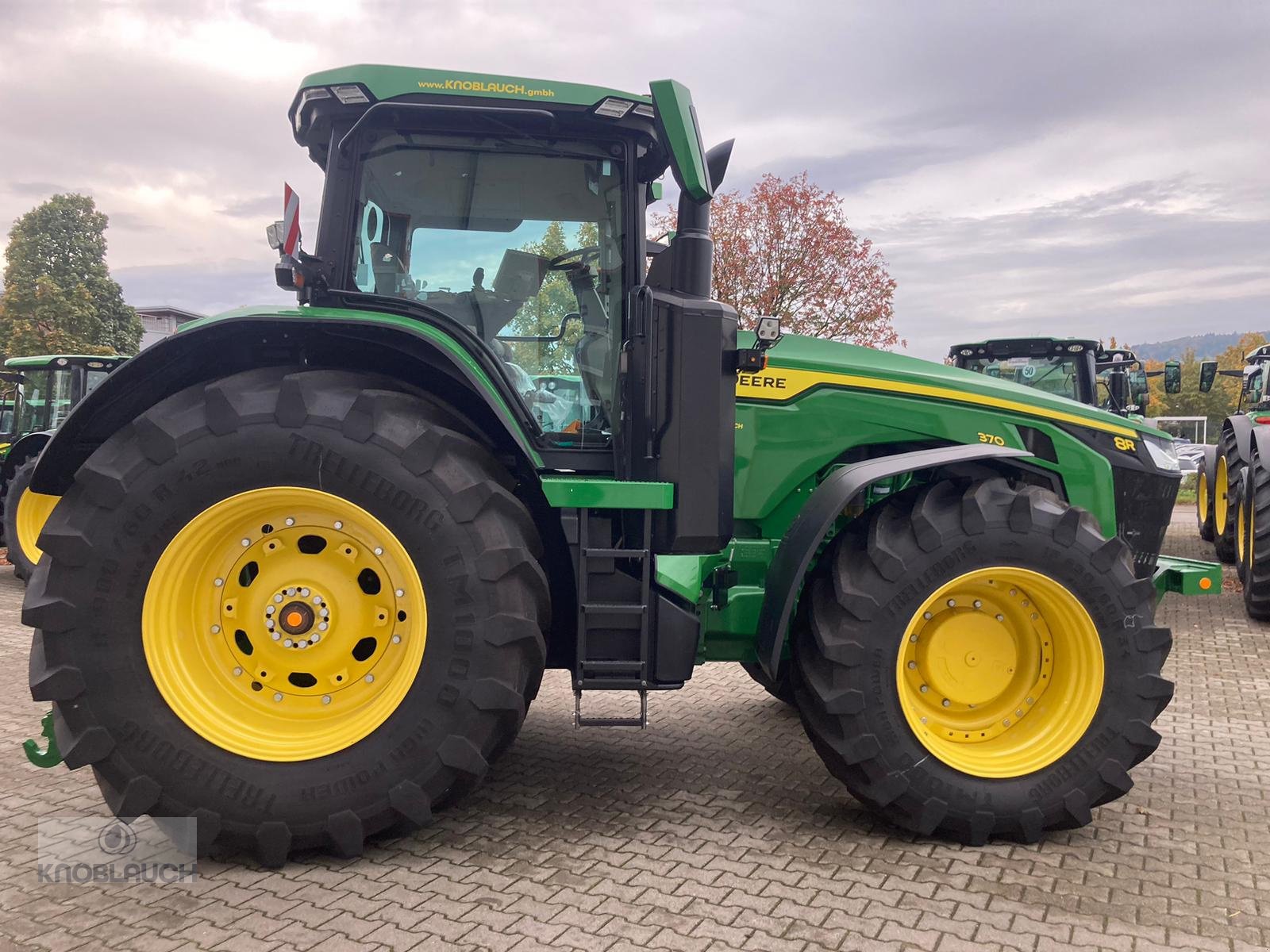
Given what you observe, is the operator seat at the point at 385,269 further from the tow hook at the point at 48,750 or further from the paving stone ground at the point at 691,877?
the paving stone ground at the point at 691,877

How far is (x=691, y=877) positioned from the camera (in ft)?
10.4

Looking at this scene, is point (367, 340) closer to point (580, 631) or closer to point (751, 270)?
point (580, 631)

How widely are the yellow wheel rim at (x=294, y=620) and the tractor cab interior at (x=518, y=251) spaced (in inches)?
34.1

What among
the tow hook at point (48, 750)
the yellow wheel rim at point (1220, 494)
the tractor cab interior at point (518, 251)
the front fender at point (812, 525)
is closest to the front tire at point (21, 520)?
the tow hook at point (48, 750)

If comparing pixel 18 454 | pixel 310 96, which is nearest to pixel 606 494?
pixel 310 96

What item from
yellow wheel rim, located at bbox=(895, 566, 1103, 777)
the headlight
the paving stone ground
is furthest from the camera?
the headlight

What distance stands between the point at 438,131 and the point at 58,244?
37620 mm

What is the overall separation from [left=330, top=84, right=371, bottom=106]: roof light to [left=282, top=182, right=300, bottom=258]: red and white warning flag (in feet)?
1.35

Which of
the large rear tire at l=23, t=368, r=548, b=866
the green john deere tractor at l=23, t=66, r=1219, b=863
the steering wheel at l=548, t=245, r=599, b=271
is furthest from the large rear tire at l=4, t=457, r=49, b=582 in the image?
the steering wheel at l=548, t=245, r=599, b=271

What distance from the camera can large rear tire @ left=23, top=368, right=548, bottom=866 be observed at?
313cm

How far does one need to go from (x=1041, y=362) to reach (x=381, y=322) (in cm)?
950

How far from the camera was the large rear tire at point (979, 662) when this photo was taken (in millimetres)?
3459
